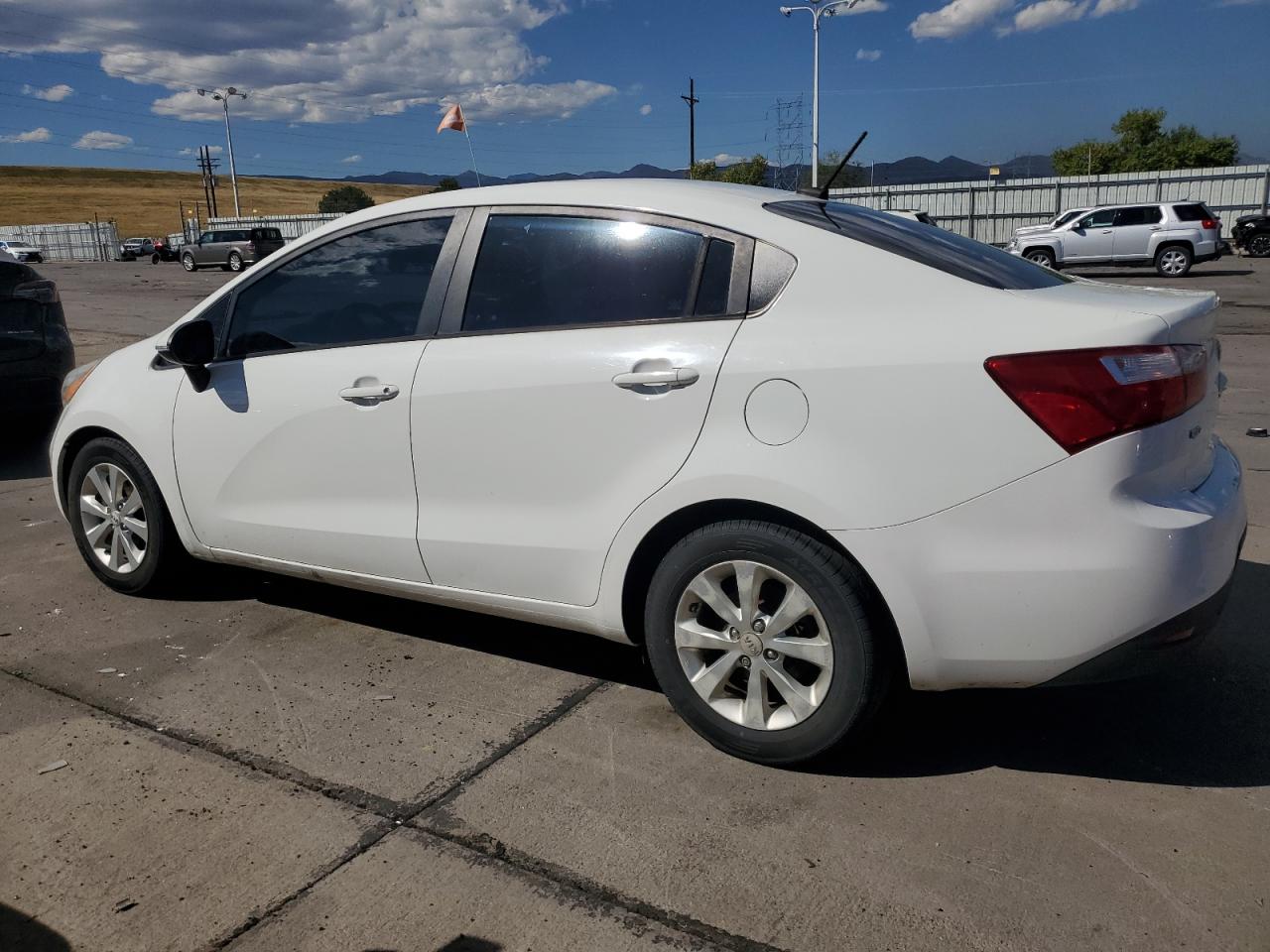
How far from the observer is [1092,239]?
81.2 feet

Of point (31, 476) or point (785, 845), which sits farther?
point (31, 476)

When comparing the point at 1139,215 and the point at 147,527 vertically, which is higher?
the point at 1139,215

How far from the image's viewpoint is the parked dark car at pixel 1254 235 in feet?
97.0

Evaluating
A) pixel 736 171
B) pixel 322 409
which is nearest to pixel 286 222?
pixel 736 171

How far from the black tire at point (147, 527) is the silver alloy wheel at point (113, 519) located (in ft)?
0.07

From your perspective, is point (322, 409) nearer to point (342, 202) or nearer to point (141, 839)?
point (141, 839)

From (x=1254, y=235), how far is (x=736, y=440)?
32374mm

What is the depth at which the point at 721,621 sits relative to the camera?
3119 mm

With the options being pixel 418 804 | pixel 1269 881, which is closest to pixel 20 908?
pixel 418 804

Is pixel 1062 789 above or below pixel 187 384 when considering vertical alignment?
below

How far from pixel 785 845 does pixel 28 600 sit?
3.69 meters

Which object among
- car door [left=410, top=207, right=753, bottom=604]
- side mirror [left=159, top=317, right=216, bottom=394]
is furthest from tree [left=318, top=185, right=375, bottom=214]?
car door [left=410, top=207, right=753, bottom=604]

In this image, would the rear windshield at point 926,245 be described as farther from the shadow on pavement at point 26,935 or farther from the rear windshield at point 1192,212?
the rear windshield at point 1192,212

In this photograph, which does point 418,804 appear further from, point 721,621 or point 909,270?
point 909,270
